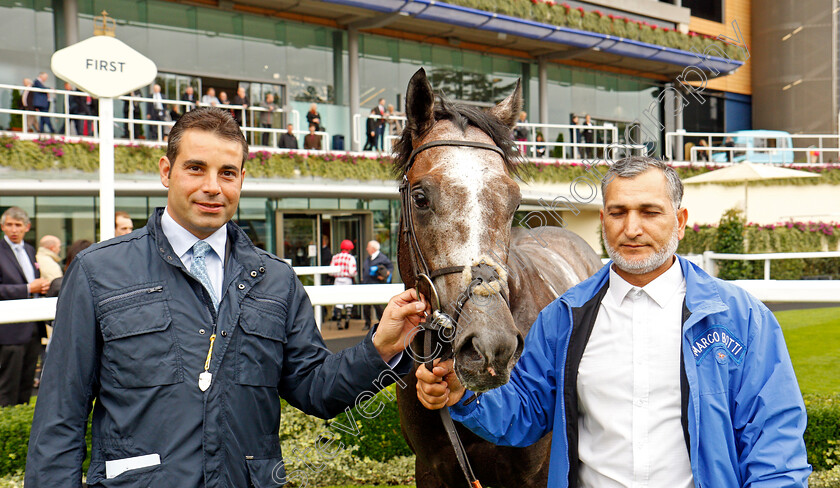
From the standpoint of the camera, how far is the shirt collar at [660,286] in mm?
1822

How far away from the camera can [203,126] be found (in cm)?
184

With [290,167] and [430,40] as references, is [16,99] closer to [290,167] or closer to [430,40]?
[290,167]

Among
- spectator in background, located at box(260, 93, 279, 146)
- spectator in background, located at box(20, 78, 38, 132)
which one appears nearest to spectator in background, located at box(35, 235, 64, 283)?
spectator in background, located at box(20, 78, 38, 132)

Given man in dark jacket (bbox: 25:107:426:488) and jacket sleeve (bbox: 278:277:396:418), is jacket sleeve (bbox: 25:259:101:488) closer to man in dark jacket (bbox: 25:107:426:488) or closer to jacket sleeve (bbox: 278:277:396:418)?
man in dark jacket (bbox: 25:107:426:488)

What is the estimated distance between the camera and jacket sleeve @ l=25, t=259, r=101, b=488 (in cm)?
163

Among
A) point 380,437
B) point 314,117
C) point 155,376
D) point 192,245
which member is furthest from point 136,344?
point 314,117

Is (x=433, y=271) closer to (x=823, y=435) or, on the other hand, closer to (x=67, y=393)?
(x=67, y=393)

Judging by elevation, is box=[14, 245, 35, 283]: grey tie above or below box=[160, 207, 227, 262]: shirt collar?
below

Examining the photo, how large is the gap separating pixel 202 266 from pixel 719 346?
147 cm

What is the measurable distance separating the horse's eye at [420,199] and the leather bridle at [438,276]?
3cm

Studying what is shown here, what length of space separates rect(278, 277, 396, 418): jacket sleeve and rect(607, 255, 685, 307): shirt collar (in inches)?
29.2

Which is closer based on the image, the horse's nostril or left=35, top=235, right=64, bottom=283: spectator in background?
the horse's nostril

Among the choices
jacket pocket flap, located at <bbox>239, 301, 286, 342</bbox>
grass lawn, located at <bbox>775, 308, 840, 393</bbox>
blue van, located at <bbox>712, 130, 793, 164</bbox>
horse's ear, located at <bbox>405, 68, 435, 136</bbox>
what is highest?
blue van, located at <bbox>712, 130, 793, 164</bbox>

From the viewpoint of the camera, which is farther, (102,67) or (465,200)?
(102,67)
